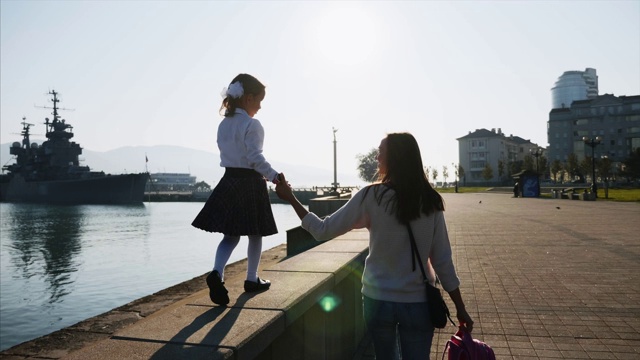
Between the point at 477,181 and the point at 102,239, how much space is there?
107 m

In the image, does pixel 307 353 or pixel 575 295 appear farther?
pixel 575 295

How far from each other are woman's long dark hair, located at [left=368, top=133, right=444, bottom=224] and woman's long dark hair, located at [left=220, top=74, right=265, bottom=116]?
1.49 metres

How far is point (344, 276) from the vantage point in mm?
3938

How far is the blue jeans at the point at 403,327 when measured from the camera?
236cm

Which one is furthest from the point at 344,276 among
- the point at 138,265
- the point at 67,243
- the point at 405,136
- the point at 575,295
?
the point at 67,243

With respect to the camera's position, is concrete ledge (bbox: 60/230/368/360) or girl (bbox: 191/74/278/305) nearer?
concrete ledge (bbox: 60/230/368/360)

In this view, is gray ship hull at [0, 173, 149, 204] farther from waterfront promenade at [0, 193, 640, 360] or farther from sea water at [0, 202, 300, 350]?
waterfront promenade at [0, 193, 640, 360]

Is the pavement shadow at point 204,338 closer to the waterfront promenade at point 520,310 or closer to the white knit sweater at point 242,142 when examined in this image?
the waterfront promenade at point 520,310

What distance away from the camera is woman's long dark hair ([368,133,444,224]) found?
232 cm

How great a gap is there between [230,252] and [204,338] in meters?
1.24

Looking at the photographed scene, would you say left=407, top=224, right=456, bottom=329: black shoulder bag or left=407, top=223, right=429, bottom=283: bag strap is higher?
left=407, top=223, right=429, bottom=283: bag strap

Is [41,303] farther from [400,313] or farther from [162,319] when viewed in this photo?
[400,313]

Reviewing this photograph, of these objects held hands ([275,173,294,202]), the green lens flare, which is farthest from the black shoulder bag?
the green lens flare

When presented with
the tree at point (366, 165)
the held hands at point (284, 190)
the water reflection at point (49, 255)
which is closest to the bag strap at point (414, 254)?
the held hands at point (284, 190)
